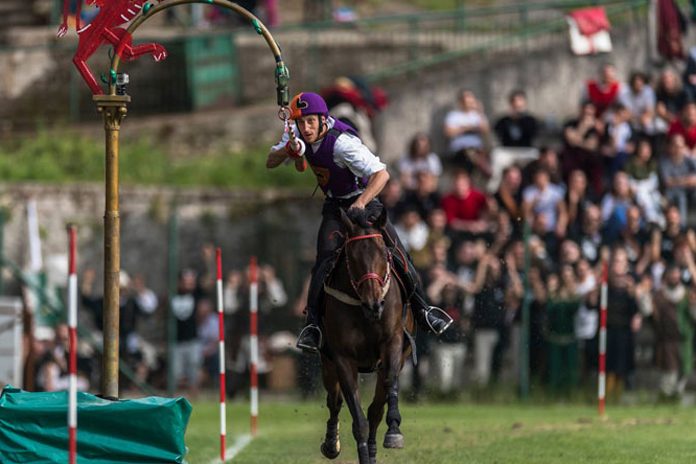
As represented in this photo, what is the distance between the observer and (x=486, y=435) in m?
19.7

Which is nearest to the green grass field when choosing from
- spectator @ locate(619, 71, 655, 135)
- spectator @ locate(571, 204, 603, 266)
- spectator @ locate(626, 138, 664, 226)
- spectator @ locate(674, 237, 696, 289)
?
spectator @ locate(674, 237, 696, 289)

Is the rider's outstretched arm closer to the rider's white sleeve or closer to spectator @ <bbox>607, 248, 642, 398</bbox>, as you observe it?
the rider's white sleeve

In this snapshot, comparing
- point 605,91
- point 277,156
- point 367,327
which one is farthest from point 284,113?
point 605,91

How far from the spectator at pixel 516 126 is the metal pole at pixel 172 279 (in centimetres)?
574

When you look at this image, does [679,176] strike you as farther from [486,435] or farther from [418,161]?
[486,435]

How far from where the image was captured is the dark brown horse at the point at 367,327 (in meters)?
14.7

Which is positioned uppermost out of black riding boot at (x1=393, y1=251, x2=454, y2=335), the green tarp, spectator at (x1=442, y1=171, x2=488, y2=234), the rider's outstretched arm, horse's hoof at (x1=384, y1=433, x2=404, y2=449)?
the rider's outstretched arm

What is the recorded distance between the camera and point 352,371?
1527 cm

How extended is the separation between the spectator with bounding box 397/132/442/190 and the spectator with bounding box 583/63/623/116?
2.68 m

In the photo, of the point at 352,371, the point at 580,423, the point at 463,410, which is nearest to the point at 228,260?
the point at 463,410

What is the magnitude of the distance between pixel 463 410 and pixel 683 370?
3.28 meters

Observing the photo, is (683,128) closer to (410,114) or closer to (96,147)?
(410,114)

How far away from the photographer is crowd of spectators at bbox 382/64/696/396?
25.2 meters

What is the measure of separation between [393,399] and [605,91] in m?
13.6
